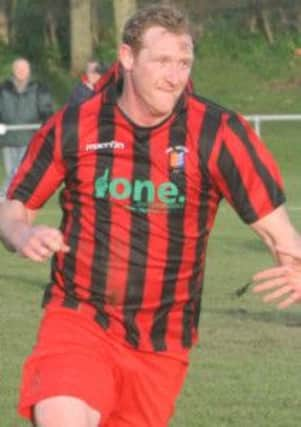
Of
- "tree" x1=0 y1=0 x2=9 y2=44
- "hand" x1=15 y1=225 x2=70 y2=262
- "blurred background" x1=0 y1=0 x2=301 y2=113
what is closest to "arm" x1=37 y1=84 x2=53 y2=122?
"hand" x1=15 y1=225 x2=70 y2=262

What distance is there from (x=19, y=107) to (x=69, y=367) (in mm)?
15420

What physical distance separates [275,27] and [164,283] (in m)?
39.0

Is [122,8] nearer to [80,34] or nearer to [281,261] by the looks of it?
[80,34]

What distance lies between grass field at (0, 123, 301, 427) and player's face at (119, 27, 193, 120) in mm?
2739

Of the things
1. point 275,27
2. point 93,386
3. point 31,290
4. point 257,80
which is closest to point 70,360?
point 93,386

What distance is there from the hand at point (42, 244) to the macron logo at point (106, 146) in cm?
57

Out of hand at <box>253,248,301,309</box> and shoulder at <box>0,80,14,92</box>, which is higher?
hand at <box>253,248,301,309</box>

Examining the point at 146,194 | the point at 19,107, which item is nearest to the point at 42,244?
the point at 146,194

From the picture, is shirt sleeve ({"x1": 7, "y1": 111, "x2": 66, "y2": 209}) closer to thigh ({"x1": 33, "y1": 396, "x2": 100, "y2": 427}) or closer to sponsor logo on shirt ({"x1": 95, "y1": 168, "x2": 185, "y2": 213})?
sponsor logo on shirt ({"x1": 95, "y1": 168, "x2": 185, "y2": 213})

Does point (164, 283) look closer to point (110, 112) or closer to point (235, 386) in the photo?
point (110, 112)

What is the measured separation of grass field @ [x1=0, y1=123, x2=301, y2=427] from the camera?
8.72 metres

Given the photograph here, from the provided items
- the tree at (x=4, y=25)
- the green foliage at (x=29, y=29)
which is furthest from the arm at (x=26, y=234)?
the tree at (x=4, y=25)

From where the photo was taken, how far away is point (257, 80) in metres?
39.8

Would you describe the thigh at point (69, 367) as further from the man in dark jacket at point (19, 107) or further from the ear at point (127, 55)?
the man in dark jacket at point (19, 107)
